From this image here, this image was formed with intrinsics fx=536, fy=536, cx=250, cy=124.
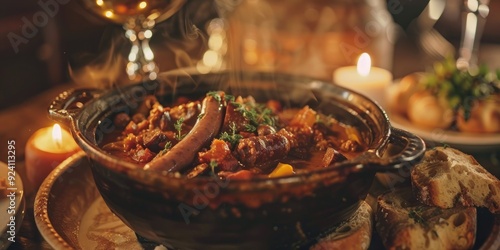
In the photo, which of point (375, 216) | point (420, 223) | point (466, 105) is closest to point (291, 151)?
point (375, 216)

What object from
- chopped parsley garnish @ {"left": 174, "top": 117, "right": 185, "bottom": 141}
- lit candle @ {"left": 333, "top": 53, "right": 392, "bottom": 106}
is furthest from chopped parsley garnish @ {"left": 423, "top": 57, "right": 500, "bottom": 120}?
chopped parsley garnish @ {"left": 174, "top": 117, "right": 185, "bottom": 141}

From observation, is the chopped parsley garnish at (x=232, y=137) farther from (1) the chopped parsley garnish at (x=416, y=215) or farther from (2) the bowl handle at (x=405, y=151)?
(1) the chopped parsley garnish at (x=416, y=215)

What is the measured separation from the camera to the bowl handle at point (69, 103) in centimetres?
232

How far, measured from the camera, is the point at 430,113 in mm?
3666

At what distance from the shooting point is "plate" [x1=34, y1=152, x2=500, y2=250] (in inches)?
84.7

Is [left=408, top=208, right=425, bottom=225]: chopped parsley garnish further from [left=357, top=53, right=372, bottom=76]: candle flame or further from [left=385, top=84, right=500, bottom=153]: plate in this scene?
[left=357, top=53, right=372, bottom=76]: candle flame

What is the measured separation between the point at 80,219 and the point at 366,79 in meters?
2.41

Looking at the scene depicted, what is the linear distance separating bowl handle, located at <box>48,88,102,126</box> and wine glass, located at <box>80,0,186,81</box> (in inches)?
15.4

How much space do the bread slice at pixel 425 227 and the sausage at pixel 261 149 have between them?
496 mm

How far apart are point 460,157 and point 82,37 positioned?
5760mm

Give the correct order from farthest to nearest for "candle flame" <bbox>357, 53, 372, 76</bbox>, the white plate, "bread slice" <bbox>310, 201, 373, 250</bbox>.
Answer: "candle flame" <bbox>357, 53, 372, 76</bbox> → the white plate → "bread slice" <bbox>310, 201, 373, 250</bbox>

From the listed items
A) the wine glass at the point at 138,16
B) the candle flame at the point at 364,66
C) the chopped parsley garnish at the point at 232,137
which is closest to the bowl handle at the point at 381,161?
the chopped parsley garnish at the point at 232,137

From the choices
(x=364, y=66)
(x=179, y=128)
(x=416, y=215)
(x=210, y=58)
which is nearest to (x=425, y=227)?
→ (x=416, y=215)

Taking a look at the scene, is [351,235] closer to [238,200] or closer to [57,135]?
[238,200]
